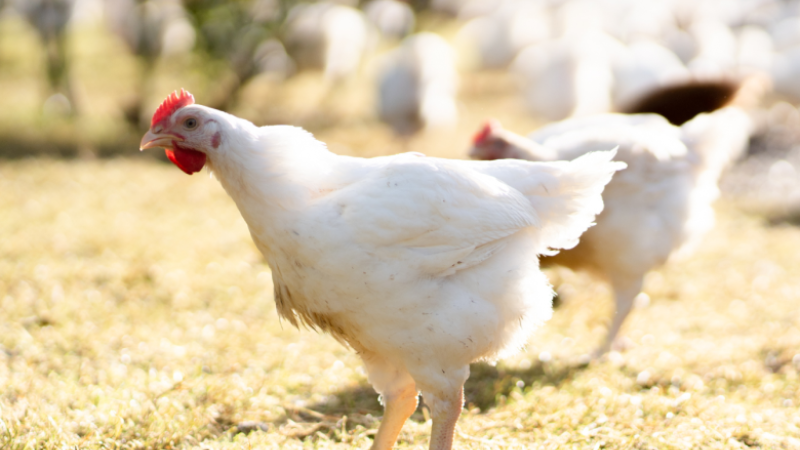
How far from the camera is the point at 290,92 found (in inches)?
491

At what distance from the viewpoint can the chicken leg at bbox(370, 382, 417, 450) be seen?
2.70 m

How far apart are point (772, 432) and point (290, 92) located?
35.2 feet

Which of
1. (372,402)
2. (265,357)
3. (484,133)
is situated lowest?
(372,402)

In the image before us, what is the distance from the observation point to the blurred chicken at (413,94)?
8.80 meters

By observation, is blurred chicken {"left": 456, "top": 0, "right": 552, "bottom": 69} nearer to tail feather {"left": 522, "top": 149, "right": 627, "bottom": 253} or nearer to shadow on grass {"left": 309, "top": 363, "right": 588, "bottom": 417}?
shadow on grass {"left": 309, "top": 363, "right": 588, "bottom": 417}

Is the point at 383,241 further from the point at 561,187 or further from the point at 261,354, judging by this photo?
the point at 261,354

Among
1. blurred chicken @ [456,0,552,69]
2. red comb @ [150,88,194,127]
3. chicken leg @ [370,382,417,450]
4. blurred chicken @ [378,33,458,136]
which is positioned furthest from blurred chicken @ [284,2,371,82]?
chicken leg @ [370,382,417,450]

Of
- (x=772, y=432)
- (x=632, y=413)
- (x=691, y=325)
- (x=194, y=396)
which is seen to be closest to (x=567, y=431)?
(x=632, y=413)

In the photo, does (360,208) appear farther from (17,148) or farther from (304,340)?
(17,148)

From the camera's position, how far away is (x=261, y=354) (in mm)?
3877

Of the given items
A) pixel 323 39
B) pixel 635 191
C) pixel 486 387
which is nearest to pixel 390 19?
pixel 323 39

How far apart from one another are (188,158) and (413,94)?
21.9 feet

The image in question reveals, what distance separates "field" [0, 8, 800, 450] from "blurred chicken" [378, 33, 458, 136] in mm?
2942

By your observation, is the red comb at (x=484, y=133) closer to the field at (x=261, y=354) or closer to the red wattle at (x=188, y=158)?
the field at (x=261, y=354)
